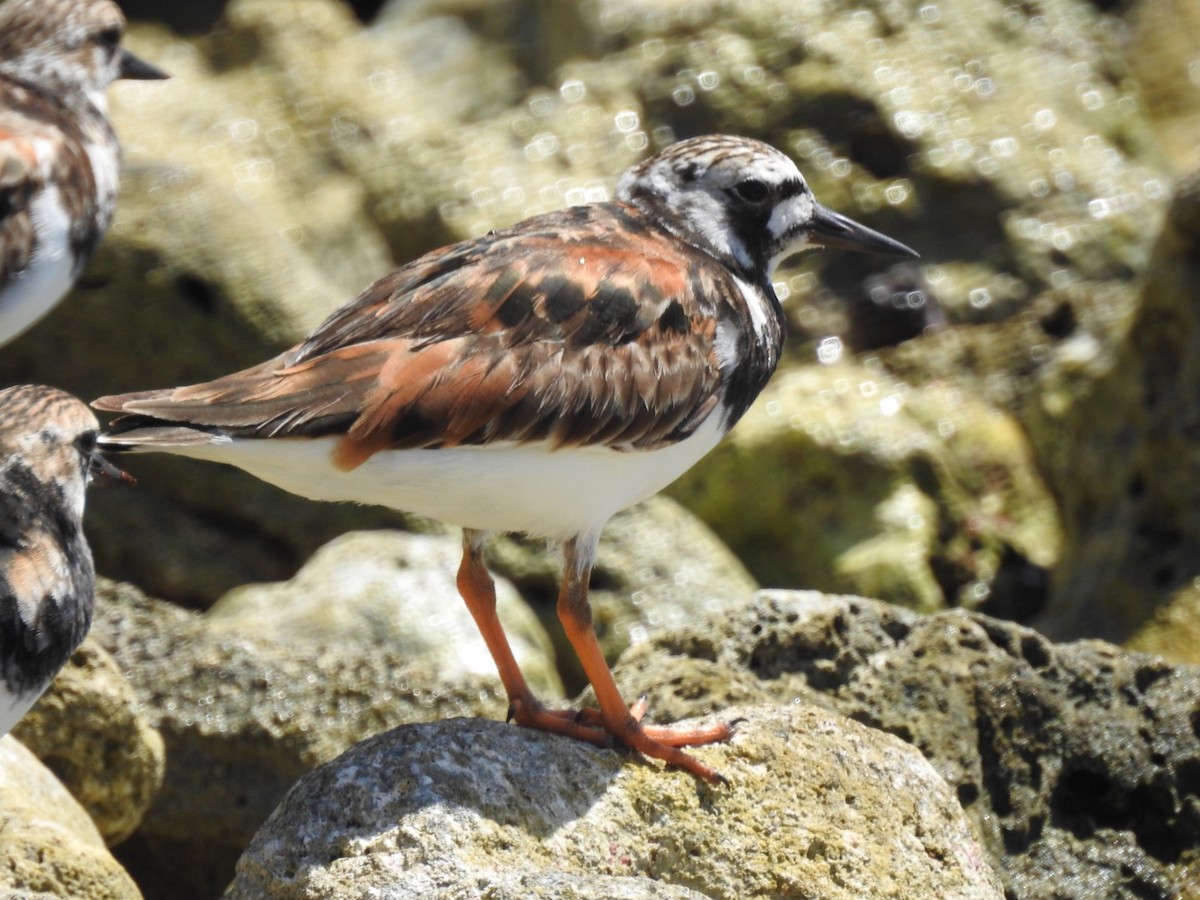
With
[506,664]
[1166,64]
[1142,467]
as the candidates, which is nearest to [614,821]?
[506,664]

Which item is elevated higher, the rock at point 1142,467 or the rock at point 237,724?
the rock at point 237,724

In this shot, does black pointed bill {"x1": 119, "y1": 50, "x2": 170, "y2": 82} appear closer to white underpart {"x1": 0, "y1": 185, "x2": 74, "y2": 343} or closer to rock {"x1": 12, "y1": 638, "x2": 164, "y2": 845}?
white underpart {"x1": 0, "y1": 185, "x2": 74, "y2": 343}

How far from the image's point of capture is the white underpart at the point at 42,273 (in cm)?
706

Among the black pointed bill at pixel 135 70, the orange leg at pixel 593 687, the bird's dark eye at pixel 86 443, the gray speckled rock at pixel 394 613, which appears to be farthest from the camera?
the black pointed bill at pixel 135 70

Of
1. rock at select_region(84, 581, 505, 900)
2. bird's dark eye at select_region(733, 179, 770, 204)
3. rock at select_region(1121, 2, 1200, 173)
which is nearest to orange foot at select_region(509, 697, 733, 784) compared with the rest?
rock at select_region(84, 581, 505, 900)

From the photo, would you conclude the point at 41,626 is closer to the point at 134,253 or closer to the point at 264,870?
the point at 264,870

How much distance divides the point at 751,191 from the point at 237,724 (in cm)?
281

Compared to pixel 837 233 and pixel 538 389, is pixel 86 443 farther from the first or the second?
pixel 837 233

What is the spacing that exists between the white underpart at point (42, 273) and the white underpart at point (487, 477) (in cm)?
272

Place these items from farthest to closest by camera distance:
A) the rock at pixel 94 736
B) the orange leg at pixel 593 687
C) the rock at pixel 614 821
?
the rock at pixel 94 736 < the orange leg at pixel 593 687 < the rock at pixel 614 821

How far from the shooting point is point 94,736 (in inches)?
230

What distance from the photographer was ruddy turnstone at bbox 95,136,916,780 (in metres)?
4.67

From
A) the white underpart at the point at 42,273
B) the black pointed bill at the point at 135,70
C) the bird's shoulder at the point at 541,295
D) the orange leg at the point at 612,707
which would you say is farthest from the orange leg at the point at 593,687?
the black pointed bill at the point at 135,70

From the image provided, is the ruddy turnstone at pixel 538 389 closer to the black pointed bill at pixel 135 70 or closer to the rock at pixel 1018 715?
the rock at pixel 1018 715
